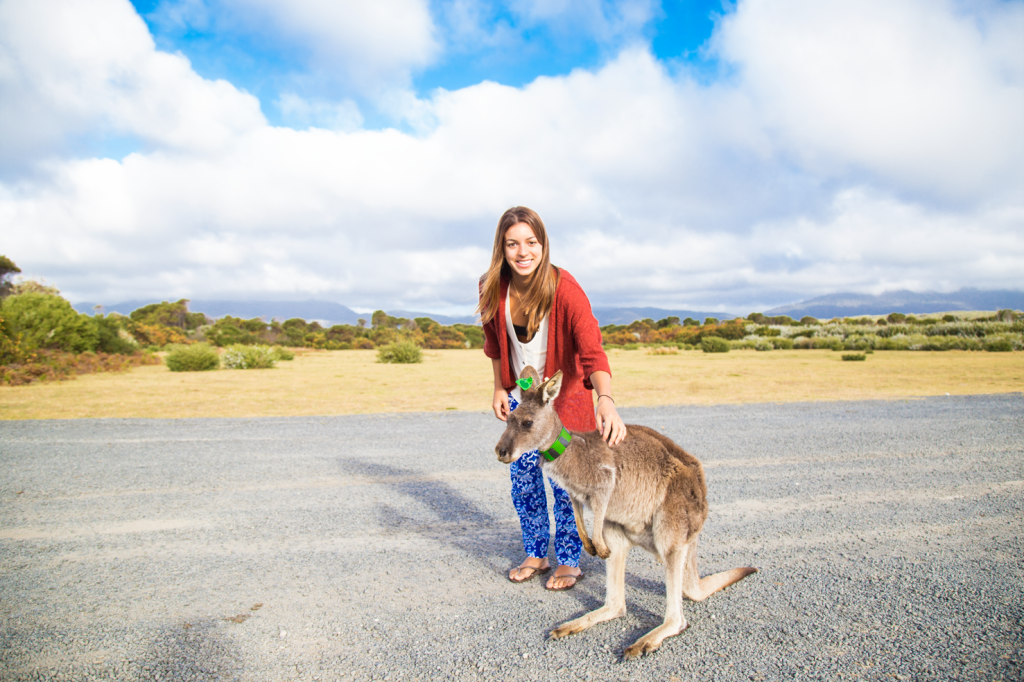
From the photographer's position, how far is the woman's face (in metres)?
3.52

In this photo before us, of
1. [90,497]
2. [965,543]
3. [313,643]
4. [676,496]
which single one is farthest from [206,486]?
[965,543]

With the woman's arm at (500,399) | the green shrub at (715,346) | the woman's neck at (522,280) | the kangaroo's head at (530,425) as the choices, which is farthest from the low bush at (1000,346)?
the kangaroo's head at (530,425)

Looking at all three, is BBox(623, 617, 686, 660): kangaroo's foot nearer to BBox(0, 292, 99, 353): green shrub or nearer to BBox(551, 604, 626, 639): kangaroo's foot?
BBox(551, 604, 626, 639): kangaroo's foot

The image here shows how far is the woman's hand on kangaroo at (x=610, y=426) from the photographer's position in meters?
3.09

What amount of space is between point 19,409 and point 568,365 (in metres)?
14.8

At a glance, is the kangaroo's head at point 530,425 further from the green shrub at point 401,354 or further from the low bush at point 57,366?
the green shrub at point 401,354

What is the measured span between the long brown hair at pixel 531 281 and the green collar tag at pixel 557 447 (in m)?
0.82

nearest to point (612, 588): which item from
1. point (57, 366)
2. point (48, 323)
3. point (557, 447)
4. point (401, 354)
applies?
point (557, 447)

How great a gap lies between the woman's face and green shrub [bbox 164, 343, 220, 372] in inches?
953

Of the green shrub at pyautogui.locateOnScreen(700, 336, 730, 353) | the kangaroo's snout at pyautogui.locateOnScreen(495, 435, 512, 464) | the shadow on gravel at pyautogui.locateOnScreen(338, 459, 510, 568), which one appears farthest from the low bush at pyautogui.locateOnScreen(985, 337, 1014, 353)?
the kangaroo's snout at pyautogui.locateOnScreen(495, 435, 512, 464)

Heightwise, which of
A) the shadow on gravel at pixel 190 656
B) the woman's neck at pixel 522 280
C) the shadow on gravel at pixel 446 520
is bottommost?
the shadow on gravel at pixel 446 520

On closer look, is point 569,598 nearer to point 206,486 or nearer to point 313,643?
point 313,643

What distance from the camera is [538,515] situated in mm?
4043

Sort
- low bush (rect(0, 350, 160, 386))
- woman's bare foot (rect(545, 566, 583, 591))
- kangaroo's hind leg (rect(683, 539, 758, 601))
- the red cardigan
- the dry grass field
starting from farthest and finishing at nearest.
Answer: low bush (rect(0, 350, 160, 386)) < the dry grass field < woman's bare foot (rect(545, 566, 583, 591)) < the red cardigan < kangaroo's hind leg (rect(683, 539, 758, 601))
